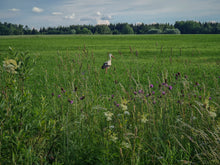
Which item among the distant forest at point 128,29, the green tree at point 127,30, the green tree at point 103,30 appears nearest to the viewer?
the distant forest at point 128,29

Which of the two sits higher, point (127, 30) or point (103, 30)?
point (127, 30)

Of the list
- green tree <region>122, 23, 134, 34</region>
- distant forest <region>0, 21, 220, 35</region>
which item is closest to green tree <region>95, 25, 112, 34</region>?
distant forest <region>0, 21, 220, 35</region>

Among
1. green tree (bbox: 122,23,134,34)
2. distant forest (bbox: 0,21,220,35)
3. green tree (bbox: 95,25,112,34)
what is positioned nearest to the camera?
distant forest (bbox: 0,21,220,35)

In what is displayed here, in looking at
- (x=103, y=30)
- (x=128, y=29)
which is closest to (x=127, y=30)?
(x=128, y=29)

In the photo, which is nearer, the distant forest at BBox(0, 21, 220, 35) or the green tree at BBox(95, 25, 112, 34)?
the distant forest at BBox(0, 21, 220, 35)

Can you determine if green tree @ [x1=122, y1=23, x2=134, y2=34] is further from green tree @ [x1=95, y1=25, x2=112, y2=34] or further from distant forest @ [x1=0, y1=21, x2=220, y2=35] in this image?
green tree @ [x1=95, y1=25, x2=112, y2=34]

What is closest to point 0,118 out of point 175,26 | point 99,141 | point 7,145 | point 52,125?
point 7,145

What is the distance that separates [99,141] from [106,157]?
0.93ft

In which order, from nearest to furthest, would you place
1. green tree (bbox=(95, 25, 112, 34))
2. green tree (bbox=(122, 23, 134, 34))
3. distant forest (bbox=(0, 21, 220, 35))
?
distant forest (bbox=(0, 21, 220, 35)), green tree (bbox=(95, 25, 112, 34)), green tree (bbox=(122, 23, 134, 34))

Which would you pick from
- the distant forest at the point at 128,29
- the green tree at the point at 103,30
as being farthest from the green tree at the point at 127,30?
the green tree at the point at 103,30

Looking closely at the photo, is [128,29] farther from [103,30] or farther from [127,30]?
[103,30]

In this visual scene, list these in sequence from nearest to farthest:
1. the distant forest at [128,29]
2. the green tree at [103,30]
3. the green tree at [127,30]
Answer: the distant forest at [128,29]
the green tree at [103,30]
the green tree at [127,30]

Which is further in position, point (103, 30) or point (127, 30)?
point (127, 30)

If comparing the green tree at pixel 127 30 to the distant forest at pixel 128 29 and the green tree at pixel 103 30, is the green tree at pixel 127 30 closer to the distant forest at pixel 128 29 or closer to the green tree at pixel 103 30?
the distant forest at pixel 128 29
